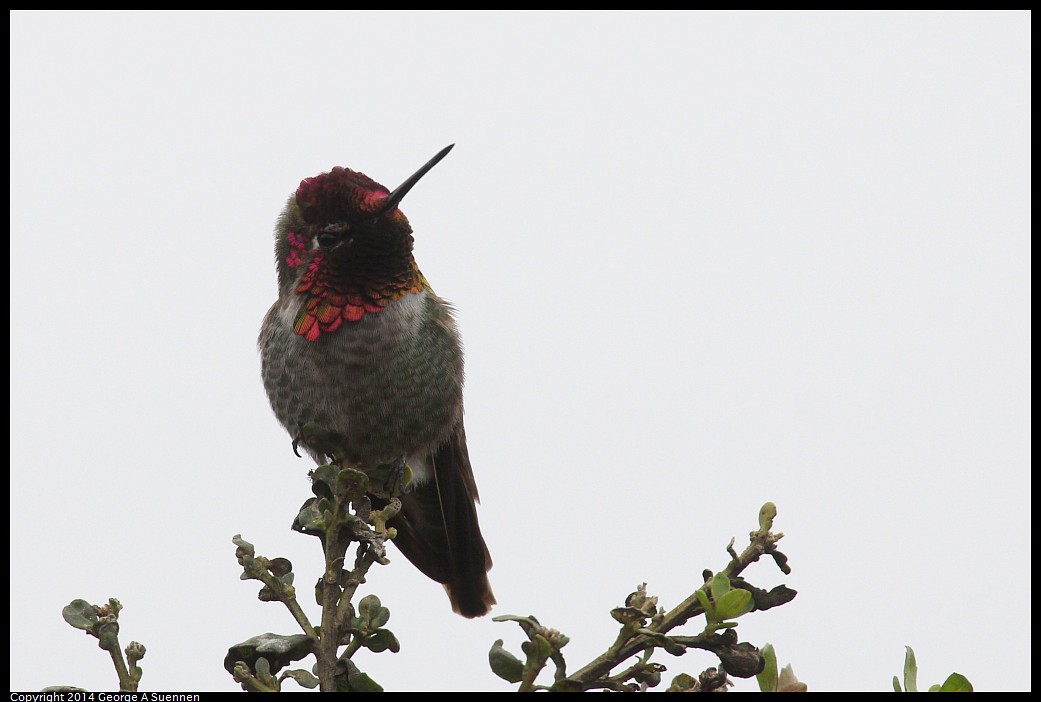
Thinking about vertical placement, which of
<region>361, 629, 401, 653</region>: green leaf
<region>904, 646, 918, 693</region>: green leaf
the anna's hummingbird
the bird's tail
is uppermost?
the anna's hummingbird

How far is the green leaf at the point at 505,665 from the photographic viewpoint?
2.07 m

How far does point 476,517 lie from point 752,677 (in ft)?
8.97

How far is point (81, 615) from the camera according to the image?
227 centimetres

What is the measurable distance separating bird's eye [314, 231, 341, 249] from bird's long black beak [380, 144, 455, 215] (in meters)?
0.24

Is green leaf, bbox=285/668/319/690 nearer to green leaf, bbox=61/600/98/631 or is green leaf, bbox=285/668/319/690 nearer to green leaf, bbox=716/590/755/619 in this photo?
green leaf, bbox=61/600/98/631

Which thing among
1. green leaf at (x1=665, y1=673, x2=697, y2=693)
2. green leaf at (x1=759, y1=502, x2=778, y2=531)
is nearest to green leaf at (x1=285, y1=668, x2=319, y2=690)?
green leaf at (x1=665, y1=673, x2=697, y2=693)

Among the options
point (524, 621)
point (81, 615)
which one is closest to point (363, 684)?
point (524, 621)

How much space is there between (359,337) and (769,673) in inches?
96.8

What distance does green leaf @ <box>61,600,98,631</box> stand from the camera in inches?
88.9

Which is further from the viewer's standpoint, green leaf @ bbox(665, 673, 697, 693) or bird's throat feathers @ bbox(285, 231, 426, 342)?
bird's throat feathers @ bbox(285, 231, 426, 342)

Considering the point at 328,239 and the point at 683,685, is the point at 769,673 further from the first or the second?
the point at 328,239

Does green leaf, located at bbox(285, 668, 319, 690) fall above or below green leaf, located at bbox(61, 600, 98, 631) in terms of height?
below
